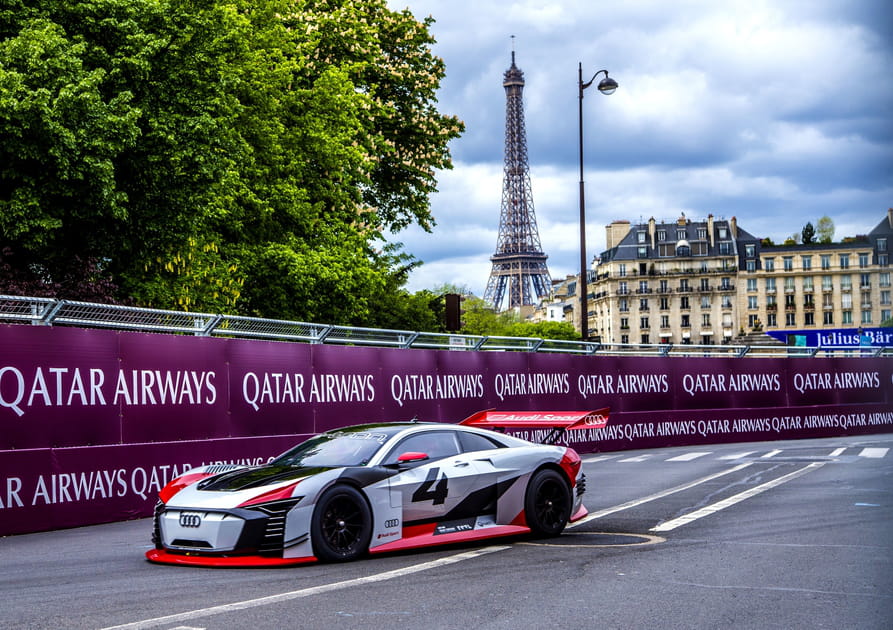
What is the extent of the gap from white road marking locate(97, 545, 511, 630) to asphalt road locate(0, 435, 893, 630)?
1cm

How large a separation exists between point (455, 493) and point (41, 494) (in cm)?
529

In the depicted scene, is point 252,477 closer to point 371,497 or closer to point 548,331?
point 371,497

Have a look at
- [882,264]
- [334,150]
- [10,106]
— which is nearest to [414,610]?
[882,264]

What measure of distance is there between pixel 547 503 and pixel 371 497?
225 centimetres

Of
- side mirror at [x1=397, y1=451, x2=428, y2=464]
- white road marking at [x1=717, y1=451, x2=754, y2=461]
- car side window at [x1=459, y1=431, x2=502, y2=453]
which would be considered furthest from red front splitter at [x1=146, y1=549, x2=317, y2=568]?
white road marking at [x1=717, y1=451, x2=754, y2=461]

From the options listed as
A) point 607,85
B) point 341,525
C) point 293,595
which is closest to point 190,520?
point 341,525

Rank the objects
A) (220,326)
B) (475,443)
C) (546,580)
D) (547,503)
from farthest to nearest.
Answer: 1. (220,326)
2. (547,503)
3. (475,443)
4. (546,580)

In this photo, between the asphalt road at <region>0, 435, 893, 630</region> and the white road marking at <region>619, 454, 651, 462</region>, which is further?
the white road marking at <region>619, 454, 651, 462</region>

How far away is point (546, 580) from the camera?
805 cm

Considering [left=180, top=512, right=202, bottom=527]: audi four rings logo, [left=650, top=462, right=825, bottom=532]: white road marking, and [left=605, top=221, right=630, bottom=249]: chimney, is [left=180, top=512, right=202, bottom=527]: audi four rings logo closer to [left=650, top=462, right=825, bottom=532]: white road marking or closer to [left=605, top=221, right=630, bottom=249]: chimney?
[left=650, top=462, right=825, bottom=532]: white road marking

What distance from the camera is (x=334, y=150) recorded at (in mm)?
31406

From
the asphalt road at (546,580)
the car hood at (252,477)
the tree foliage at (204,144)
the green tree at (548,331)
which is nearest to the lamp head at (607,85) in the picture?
the tree foliage at (204,144)

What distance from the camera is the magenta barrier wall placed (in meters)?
12.3

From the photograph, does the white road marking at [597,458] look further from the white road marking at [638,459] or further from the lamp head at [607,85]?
the lamp head at [607,85]
